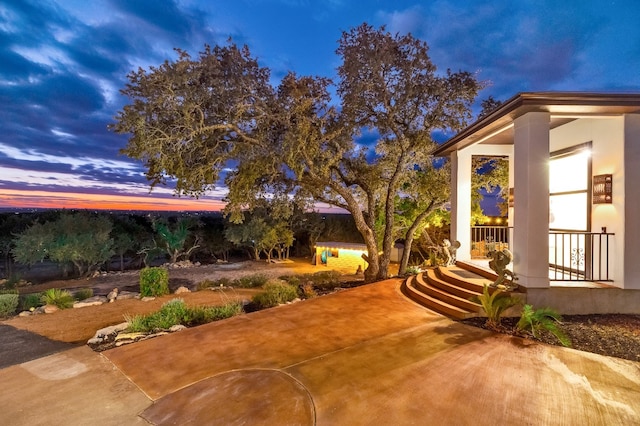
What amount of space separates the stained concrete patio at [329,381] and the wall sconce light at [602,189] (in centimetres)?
387

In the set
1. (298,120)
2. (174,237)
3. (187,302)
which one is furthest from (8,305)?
(174,237)

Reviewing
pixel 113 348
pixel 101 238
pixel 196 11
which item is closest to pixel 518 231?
pixel 113 348

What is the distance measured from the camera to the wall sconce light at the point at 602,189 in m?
6.43

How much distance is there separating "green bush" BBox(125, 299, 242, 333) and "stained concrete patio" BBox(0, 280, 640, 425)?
796 millimetres

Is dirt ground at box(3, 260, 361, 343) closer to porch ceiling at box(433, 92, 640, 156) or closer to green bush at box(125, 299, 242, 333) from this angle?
green bush at box(125, 299, 242, 333)

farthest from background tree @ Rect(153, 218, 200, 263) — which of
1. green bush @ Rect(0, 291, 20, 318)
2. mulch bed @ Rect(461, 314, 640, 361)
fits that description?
mulch bed @ Rect(461, 314, 640, 361)

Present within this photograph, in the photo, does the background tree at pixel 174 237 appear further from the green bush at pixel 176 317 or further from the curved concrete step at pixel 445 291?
the curved concrete step at pixel 445 291

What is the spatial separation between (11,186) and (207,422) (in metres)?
33.5

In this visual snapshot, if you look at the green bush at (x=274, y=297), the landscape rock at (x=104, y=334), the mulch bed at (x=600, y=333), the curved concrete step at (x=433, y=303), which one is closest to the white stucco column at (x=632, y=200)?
the mulch bed at (x=600, y=333)

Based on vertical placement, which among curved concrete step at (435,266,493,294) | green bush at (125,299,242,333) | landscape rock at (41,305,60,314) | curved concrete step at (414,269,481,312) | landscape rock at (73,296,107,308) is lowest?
landscape rock at (73,296,107,308)

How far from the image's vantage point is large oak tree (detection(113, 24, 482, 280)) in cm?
796

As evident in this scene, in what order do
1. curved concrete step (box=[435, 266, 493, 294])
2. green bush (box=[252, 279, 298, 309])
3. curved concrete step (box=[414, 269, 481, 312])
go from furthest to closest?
1. green bush (box=[252, 279, 298, 309])
2. curved concrete step (box=[435, 266, 493, 294])
3. curved concrete step (box=[414, 269, 481, 312])

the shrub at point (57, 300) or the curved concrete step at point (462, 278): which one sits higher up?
the curved concrete step at point (462, 278)

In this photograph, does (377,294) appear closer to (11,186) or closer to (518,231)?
(518,231)
